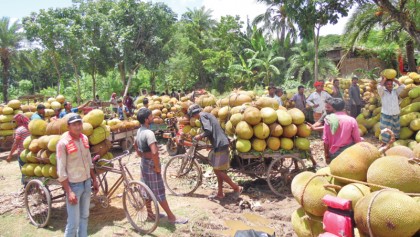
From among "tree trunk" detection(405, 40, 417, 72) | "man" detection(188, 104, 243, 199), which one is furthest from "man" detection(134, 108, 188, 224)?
"tree trunk" detection(405, 40, 417, 72)

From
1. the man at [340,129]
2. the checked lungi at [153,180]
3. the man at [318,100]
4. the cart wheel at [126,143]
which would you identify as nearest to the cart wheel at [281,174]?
the man at [340,129]

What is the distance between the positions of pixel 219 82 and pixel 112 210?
81.5ft

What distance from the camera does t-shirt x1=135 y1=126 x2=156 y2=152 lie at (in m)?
4.79

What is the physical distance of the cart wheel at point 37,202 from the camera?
5.34m

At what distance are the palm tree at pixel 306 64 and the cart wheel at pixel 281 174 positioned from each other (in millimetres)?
20980

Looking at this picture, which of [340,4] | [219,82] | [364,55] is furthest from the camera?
[219,82]

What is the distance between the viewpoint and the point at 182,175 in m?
6.52

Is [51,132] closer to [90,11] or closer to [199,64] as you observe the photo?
[90,11]

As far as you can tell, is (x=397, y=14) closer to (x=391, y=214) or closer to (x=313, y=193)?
(x=313, y=193)

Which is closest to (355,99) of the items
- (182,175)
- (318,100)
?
(318,100)

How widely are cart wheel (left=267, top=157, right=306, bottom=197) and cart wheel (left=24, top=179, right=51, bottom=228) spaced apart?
3.77 metres

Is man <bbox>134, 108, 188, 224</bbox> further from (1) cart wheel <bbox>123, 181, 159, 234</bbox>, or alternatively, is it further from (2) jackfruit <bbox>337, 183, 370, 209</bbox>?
→ (2) jackfruit <bbox>337, 183, 370, 209</bbox>

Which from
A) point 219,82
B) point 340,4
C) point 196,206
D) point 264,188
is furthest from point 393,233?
point 219,82

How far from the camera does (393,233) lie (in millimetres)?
2197
